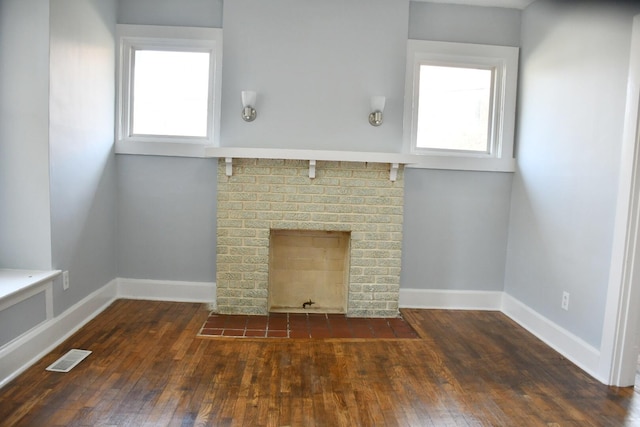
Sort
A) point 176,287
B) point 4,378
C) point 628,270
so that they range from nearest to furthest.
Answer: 1. point 4,378
2. point 628,270
3. point 176,287

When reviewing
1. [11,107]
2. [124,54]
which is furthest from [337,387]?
[124,54]

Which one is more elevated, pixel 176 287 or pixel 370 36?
pixel 370 36

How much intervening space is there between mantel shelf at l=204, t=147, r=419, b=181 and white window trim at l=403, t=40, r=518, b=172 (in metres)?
0.36

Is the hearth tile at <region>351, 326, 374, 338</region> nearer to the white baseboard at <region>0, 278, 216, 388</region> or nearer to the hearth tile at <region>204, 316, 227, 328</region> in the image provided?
the hearth tile at <region>204, 316, 227, 328</region>

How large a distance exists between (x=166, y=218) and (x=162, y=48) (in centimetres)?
142

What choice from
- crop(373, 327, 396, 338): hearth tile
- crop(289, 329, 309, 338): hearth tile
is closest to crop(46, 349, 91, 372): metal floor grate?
crop(289, 329, 309, 338): hearth tile

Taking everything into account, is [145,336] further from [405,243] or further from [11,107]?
[405,243]

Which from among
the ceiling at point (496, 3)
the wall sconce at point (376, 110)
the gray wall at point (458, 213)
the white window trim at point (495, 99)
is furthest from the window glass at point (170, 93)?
the ceiling at point (496, 3)

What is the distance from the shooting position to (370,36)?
3.61 meters

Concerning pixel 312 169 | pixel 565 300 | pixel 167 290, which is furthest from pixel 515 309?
pixel 167 290

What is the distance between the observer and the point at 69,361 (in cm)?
264

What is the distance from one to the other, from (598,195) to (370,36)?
6.74ft

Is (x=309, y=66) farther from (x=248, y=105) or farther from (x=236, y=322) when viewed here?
(x=236, y=322)

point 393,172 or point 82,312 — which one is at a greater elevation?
point 393,172
